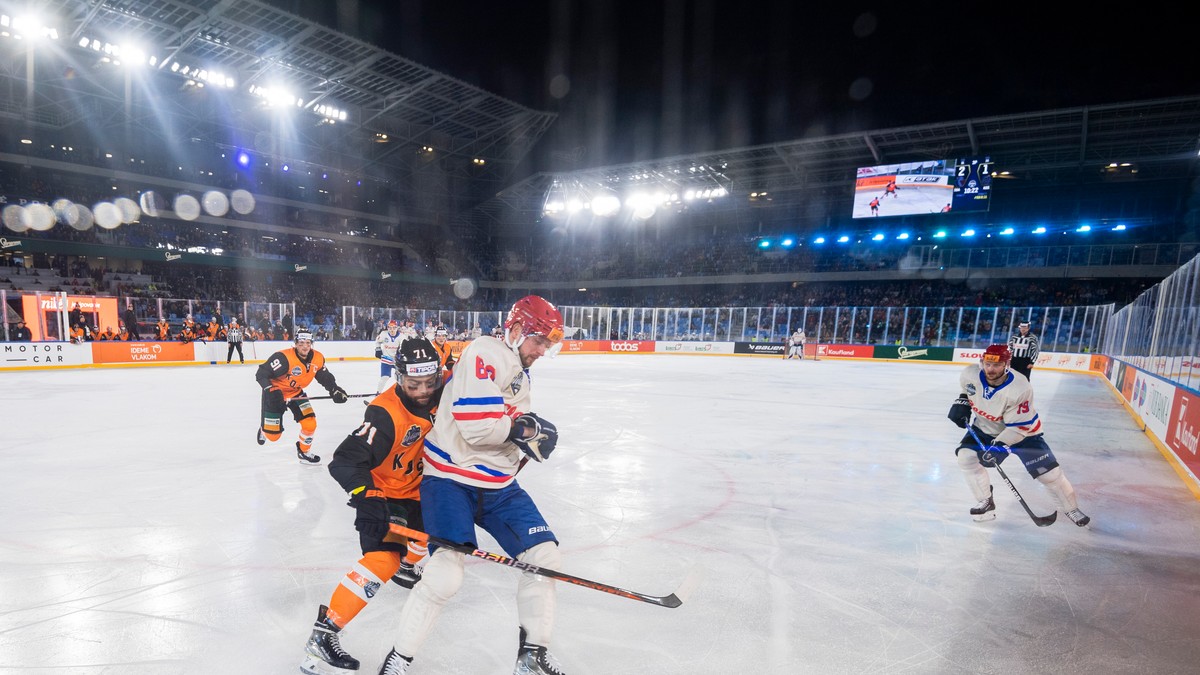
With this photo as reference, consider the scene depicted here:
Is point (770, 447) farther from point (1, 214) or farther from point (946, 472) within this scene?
point (1, 214)

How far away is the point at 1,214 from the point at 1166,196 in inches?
2069

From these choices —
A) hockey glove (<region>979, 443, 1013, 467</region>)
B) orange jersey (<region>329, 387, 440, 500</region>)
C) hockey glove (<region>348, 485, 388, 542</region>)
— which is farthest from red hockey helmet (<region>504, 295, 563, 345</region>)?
hockey glove (<region>979, 443, 1013, 467</region>)

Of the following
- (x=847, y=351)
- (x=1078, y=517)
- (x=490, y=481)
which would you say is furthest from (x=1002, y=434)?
(x=847, y=351)

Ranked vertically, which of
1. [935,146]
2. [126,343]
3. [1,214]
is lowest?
[126,343]

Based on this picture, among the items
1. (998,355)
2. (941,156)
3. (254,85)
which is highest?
(254,85)

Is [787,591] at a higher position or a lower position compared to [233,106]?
lower

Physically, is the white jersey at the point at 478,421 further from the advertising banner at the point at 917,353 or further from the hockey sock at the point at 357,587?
the advertising banner at the point at 917,353

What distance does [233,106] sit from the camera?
78.8 ft

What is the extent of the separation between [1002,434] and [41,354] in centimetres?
1958

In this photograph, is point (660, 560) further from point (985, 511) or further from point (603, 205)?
point (603, 205)

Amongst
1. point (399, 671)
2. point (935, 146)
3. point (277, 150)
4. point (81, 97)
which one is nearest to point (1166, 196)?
point (935, 146)

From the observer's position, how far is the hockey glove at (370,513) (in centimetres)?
225

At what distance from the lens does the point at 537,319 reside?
8.19 ft

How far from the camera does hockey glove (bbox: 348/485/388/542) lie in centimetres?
225
